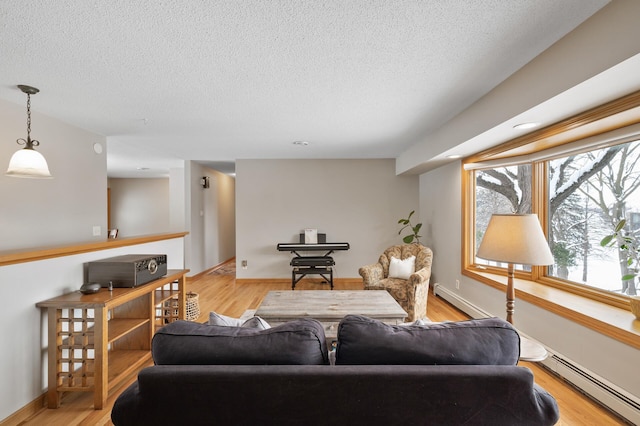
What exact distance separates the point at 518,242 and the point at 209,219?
6.09 metres

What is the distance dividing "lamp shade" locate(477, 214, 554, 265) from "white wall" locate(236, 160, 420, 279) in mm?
3812

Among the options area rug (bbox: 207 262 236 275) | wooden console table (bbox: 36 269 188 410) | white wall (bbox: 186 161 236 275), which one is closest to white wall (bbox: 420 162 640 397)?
wooden console table (bbox: 36 269 188 410)

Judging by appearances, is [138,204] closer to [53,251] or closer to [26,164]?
[26,164]

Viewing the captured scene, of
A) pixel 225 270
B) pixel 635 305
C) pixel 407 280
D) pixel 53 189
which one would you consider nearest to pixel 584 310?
pixel 635 305

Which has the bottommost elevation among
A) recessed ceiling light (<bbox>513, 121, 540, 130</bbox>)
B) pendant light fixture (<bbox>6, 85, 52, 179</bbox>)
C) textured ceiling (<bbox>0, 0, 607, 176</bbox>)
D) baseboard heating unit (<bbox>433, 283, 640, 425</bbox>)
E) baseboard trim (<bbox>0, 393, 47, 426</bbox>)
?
baseboard trim (<bbox>0, 393, 47, 426</bbox>)

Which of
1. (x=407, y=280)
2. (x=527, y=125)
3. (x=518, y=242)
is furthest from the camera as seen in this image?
(x=407, y=280)

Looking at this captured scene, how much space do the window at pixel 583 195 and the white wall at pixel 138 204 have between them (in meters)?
8.05

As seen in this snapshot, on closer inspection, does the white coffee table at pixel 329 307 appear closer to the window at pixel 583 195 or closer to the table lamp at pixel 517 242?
the table lamp at pixel 517 242

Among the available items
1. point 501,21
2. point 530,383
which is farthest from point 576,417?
point 501,21

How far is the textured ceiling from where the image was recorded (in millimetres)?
1474

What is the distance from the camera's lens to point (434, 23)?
1562 millimetres

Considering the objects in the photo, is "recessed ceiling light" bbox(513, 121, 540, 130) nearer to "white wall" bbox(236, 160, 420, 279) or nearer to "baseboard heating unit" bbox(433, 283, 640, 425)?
"baseboard heating unit" bbox(433, 283, 640, 425)

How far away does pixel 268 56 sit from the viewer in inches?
74.5

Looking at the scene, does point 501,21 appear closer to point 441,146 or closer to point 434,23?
point 434,23
